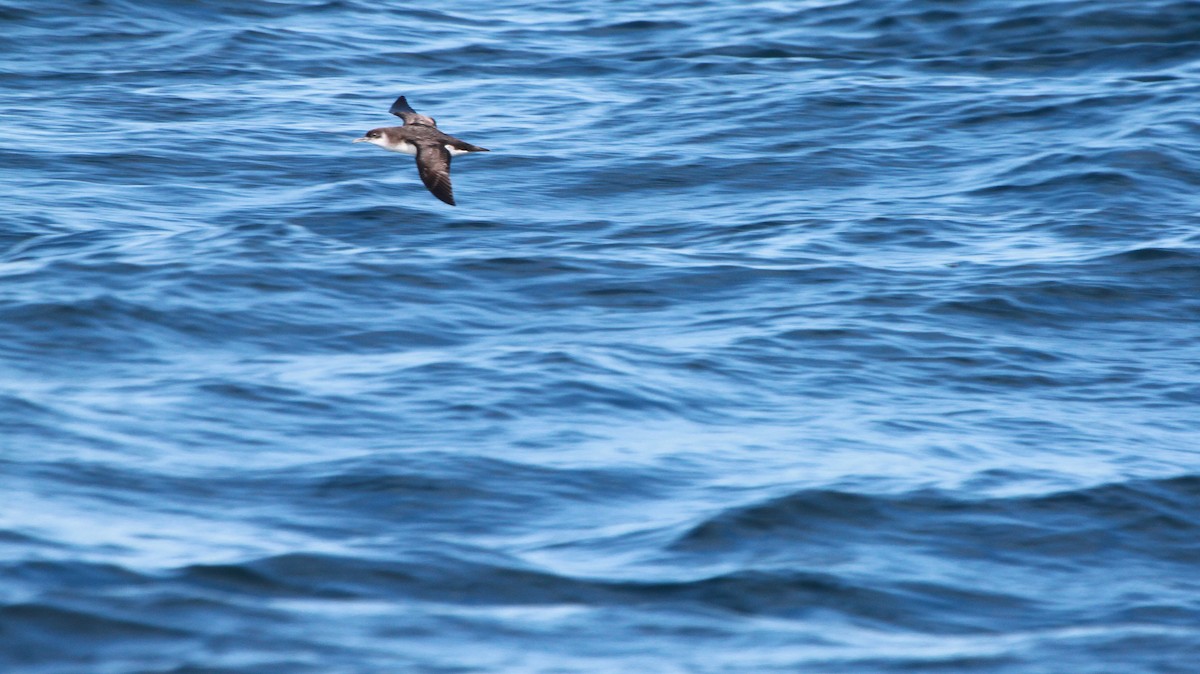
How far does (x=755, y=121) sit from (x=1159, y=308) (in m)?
5.28

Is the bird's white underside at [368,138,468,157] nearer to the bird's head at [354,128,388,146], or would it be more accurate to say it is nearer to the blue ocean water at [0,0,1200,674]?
the bird's head at [354,128,388,146]

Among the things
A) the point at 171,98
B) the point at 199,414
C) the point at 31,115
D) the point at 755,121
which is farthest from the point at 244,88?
the point at 199,414

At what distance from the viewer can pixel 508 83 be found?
1667 cm

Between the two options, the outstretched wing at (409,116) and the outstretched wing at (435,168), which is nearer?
the outstretched wing at (435,168)

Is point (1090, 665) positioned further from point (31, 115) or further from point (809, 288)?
point (31, 115)

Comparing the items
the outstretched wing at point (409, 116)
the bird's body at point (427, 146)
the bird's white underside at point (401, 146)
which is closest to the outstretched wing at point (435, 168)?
the bird's body at point (427, 146)

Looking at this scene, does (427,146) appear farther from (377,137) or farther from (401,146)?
(377,137)

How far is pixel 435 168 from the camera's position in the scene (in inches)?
438

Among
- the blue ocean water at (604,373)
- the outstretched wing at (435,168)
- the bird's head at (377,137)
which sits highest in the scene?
the bird's head at (377,137)

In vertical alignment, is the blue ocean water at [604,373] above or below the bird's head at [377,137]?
below

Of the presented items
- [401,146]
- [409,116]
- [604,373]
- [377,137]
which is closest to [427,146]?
[401,146]

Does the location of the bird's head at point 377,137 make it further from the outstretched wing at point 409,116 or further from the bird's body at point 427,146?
the outstretched wing at point 409,116

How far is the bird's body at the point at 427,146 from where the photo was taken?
11.0 meters

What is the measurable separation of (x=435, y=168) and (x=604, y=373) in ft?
9.36
